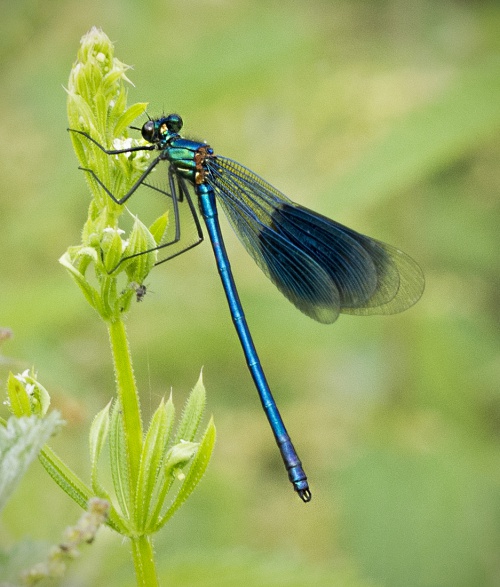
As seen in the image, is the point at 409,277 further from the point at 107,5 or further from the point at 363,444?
the point at 107,5

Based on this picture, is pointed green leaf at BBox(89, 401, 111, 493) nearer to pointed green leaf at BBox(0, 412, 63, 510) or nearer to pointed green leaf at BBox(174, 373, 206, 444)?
pointed green leaf at BBox(174, 373, 206, 444)

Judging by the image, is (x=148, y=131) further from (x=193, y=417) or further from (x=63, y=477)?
(x=63, y=477)

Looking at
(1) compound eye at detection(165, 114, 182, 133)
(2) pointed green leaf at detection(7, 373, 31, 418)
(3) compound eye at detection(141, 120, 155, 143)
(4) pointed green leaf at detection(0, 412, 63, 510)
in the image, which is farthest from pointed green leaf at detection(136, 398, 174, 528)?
(1) compound eye at detection(165, 114, 182, 133)

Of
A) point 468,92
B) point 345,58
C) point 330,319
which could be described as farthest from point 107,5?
point 330,319

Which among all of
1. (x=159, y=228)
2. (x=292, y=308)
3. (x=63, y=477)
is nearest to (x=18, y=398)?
(x=63, y=477)

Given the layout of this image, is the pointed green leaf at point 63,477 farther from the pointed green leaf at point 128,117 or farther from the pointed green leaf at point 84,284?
the pointed green leaf at point 128,117

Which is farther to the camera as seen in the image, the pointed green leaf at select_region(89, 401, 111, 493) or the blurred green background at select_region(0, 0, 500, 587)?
the blurred green background at select_region(0, 0, 500, 587)

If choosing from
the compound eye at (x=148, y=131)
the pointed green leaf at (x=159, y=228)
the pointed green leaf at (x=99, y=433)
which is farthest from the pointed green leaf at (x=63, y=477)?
the compound eye at (x=148, y=131)

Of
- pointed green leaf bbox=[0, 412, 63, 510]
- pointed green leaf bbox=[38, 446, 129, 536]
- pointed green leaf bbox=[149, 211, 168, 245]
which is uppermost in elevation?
pointed green leaf bbox=[149, 211, 168, 245]
